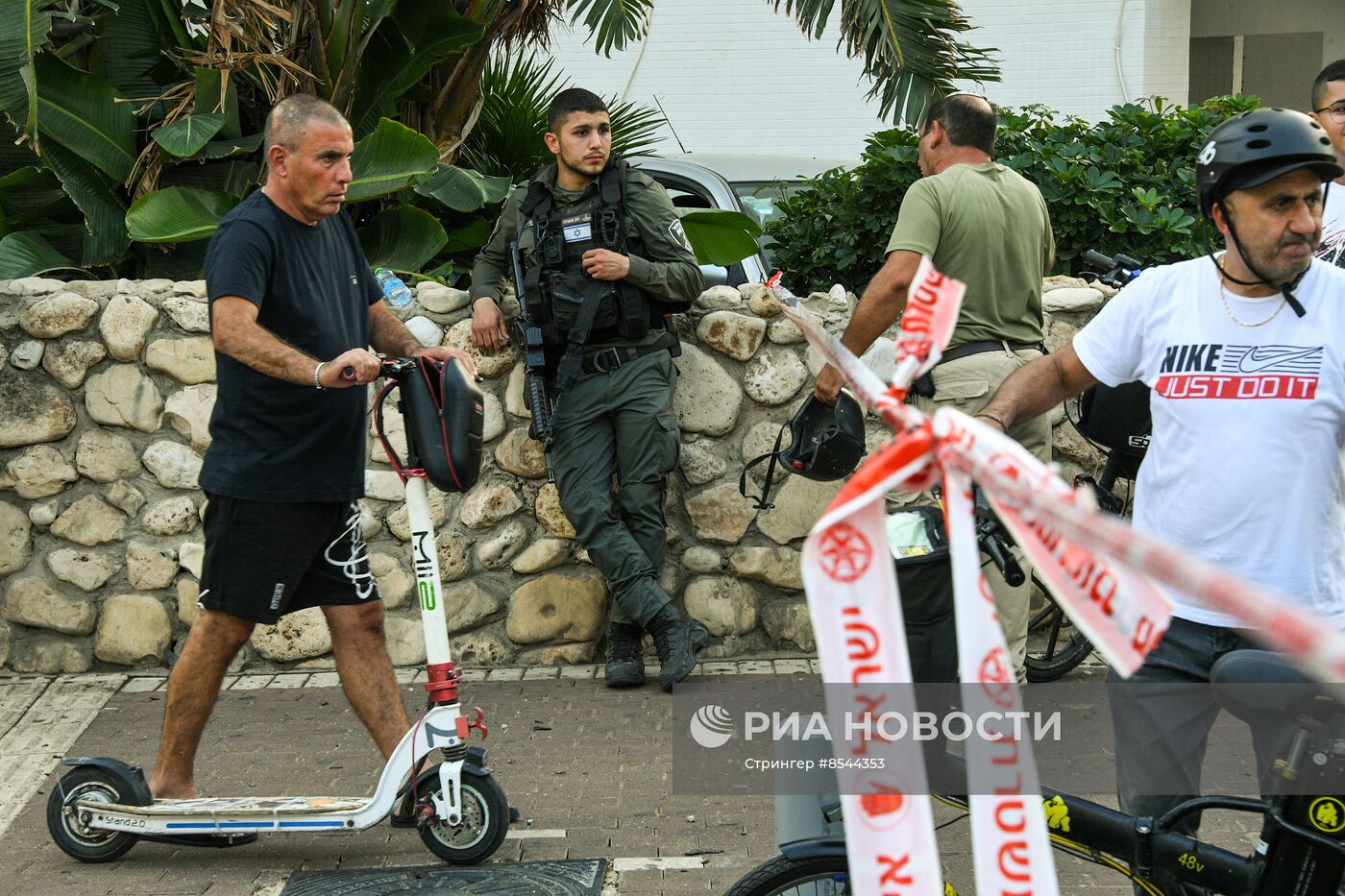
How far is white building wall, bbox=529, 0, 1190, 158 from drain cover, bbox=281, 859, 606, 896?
359 inches

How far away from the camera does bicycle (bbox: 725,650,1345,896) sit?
279 cm

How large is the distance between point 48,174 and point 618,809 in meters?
4.38

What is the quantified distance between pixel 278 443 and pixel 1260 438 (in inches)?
109

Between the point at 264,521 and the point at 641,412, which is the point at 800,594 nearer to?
the point at 641,412

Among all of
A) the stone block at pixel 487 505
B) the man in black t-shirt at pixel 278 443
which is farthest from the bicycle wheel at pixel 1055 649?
the man in black t-shirt at pixel 278 443

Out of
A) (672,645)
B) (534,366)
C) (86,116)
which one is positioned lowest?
(672,645)

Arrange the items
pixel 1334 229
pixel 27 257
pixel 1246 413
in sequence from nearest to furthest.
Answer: pixel 1246 413 < pixel 1334 229 < pixel 27 257

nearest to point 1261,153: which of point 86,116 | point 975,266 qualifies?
point 975,266

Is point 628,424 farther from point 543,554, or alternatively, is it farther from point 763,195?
point 763,195

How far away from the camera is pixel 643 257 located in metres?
5.93

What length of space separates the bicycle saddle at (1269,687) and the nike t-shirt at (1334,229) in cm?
249

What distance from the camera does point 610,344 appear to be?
5.96 m

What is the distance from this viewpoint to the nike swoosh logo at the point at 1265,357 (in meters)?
2.97

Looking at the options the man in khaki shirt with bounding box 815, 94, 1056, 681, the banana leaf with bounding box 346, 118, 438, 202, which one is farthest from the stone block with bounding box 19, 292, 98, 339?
the man in khaki shirt with bounding box 815, 94, 1056, 681
